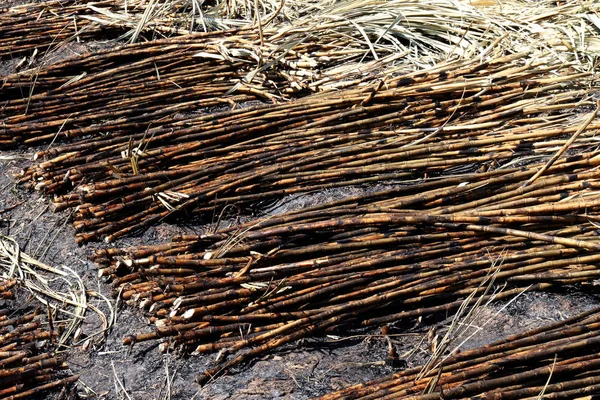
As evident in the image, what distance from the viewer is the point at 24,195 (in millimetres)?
3014

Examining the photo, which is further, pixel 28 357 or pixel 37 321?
pixel 37 321

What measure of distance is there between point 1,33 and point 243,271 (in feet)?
7.37

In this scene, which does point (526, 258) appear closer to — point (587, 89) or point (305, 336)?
point (305, 336)

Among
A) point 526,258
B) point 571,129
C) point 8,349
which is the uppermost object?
point 571,129

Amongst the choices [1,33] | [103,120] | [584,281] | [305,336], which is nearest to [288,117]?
[103,120]

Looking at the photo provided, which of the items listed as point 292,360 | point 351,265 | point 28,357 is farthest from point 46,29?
point 292,360

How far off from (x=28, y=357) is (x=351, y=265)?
3.19ft

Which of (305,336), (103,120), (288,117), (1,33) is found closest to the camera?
(305,336)

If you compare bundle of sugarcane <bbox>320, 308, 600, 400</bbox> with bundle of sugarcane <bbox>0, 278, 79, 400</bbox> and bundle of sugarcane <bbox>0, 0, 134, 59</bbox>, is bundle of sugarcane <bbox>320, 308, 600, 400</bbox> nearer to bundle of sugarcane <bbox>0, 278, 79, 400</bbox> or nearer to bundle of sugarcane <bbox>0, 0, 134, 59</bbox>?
bundle of sugarcane <bbox>0, 278, 79, 400</bbox>

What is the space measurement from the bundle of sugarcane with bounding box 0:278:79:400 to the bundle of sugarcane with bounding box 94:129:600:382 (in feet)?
0.78

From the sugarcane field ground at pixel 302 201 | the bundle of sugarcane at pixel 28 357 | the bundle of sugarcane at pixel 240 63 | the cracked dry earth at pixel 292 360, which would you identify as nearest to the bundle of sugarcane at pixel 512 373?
the sugarcane field ground at pixel 302 201

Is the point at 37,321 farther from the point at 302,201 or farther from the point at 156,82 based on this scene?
the point at 156,82

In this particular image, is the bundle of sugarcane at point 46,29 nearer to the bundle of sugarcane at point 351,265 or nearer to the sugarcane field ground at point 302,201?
the sugarcane field ground at point 302,201

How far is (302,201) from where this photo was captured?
272cm
